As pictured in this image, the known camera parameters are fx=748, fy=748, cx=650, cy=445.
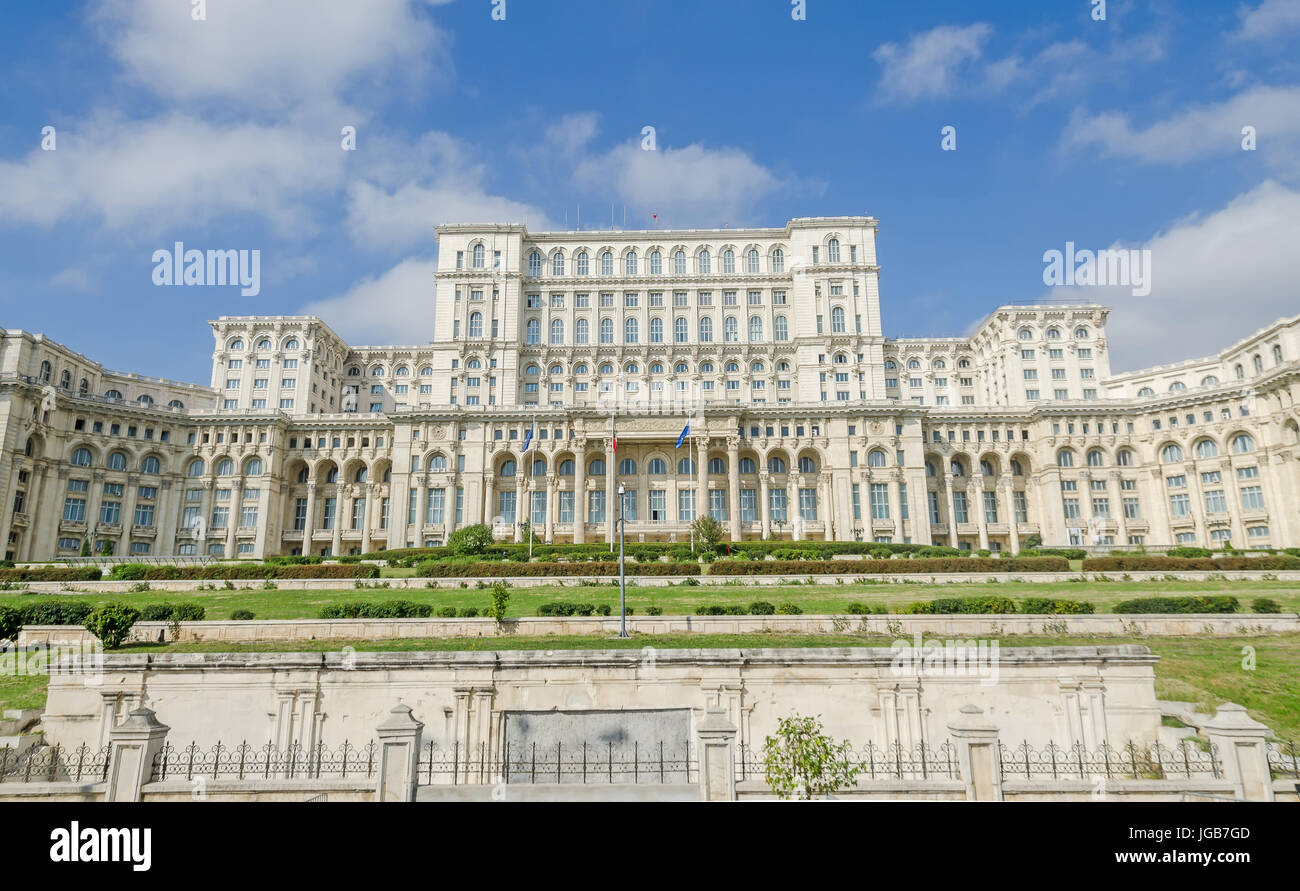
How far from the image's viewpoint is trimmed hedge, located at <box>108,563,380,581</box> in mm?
42969

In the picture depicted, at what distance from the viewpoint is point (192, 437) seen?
267 feet

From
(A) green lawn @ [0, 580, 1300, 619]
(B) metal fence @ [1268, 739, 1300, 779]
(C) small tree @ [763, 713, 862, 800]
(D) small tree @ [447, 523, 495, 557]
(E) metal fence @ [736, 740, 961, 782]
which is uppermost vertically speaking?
(D) small tree @ [447, 523, 495, 557]

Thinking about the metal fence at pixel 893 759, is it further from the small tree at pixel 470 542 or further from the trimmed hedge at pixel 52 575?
the trimmed hedge at pixel 52 575

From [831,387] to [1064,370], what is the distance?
3199cm

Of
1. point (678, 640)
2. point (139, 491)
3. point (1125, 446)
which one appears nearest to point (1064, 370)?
point (1125, 446)

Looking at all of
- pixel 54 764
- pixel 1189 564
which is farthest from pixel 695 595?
pixel 1189 564

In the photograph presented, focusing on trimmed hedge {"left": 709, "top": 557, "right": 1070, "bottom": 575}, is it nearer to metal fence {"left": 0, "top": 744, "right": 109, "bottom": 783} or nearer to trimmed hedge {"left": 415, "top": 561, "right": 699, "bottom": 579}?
trimmed hedge {"left": 415, "top": 561, "right": 699, "bottom": 579}

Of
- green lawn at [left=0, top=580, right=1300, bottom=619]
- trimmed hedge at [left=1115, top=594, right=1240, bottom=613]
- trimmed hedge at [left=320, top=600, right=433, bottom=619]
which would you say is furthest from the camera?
green lawn at [left=0, top=580, right=1300, bottom=619]

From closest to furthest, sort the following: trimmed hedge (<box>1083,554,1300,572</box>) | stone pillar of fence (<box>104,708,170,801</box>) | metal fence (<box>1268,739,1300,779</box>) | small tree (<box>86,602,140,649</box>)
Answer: stone pillar of fence (<box>104,708,170,801</box>), metal fence (<box>1268,739,1300,779</box>), small tree (<box>86,602,140,649</box>), trimmed hedge (<box>1083,554,1300,572</box>)

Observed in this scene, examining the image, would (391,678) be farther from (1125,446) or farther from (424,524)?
(1125,446)

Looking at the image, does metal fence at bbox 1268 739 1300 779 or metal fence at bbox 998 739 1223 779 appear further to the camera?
metal fence at bbox 998 739 1223 779

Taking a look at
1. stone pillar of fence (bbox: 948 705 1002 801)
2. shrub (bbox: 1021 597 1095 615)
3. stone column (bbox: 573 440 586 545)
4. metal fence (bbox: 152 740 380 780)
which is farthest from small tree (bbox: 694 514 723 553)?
stone pillar of fence (bbox: 948 705 1002 801)

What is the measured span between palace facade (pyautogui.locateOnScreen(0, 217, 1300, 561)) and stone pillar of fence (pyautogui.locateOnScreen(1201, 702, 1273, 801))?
58947 mm

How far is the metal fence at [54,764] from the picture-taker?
18.6m
